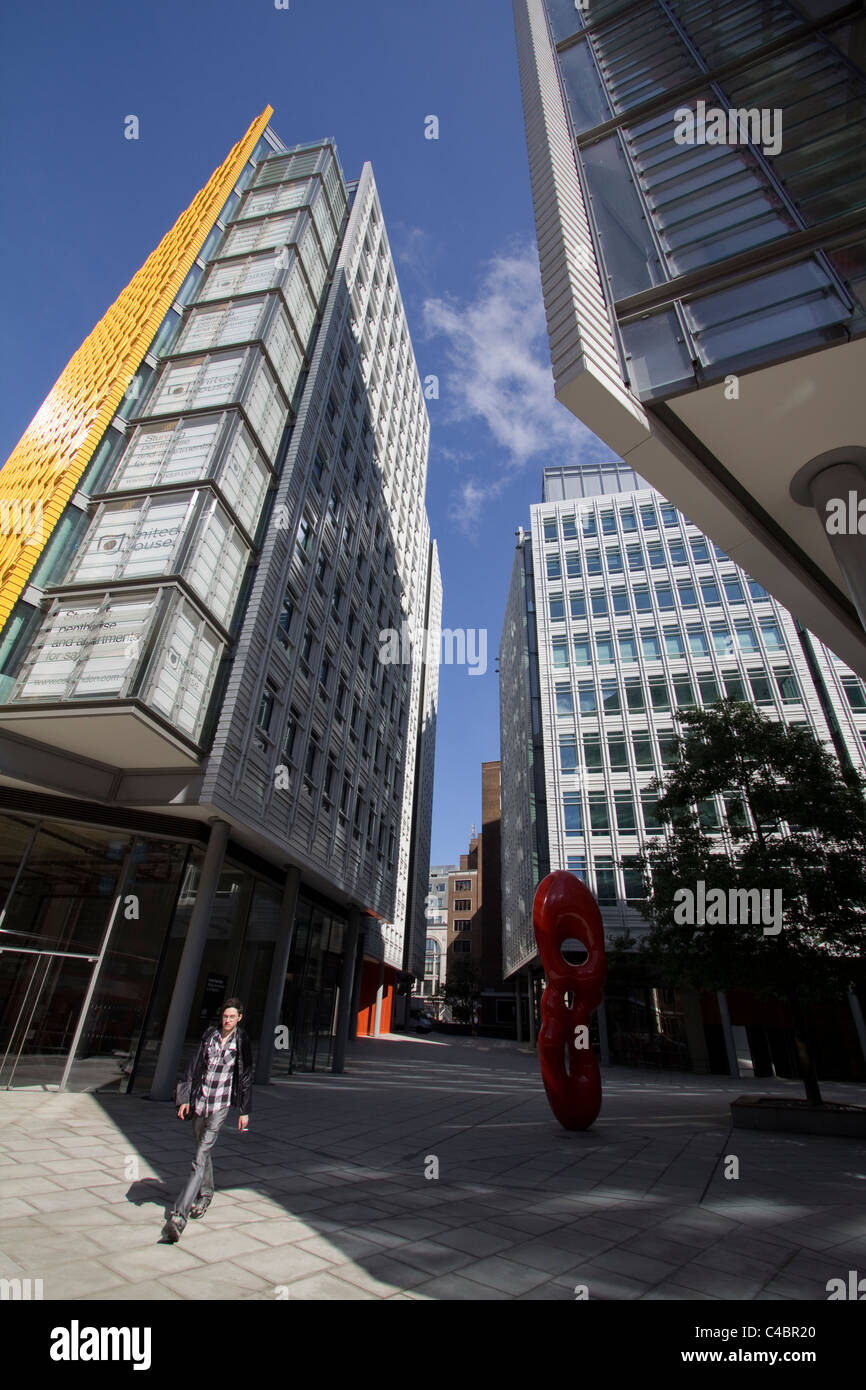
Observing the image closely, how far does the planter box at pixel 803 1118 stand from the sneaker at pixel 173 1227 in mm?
11734

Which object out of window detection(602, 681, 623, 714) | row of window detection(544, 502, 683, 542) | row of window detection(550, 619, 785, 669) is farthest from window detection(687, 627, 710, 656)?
row of window detection(544, 502, 683, 542)

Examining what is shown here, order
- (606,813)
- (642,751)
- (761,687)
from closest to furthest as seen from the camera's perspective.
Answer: (606,813) → (642,751) → (761,687)

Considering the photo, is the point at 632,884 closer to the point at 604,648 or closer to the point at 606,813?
the point at 606,813

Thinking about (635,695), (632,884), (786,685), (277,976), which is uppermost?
(786,685)

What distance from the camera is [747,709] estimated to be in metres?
17.0

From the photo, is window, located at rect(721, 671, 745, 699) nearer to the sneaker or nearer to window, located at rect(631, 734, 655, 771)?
window, located at rect(631, 734, 655, 771)

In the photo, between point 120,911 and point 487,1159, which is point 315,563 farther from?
point 487,1159

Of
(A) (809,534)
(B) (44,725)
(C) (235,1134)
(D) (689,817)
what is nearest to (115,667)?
(B) (44,725)

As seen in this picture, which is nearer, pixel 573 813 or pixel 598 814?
pixel 598 814

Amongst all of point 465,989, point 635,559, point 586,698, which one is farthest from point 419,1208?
point 465,989

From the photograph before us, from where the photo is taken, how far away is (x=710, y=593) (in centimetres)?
4069

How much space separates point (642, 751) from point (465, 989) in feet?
120

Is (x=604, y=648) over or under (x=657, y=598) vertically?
under

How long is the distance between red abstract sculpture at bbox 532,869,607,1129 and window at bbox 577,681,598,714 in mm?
26537
